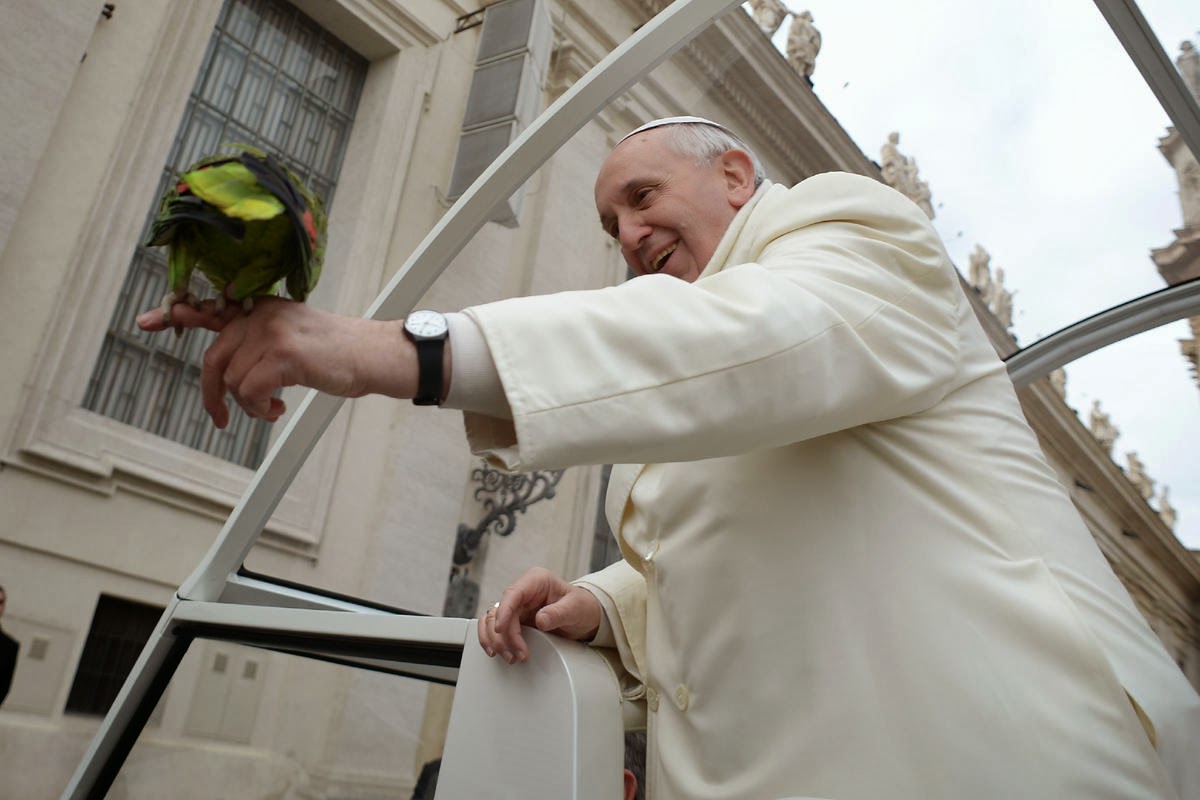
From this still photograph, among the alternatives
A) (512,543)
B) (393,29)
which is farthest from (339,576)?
(393,29)

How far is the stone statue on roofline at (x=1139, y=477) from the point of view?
5770mm

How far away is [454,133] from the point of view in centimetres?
687

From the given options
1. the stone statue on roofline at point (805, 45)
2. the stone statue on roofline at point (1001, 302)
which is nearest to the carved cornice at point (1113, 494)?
the stone statue on roofline at point (1001, 302)

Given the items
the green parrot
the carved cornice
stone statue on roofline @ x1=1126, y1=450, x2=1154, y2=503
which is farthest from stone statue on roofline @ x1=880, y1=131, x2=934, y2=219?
stone statue on roofline @ x1=1126, y1=450, x2=1154, y2=503

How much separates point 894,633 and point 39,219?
473 cm

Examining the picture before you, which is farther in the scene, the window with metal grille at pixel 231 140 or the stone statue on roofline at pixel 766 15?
the window with metal grille at pixel 231 140

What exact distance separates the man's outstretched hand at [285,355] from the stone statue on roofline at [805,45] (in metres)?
1.66

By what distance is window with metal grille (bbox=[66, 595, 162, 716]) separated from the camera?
4.42 meters

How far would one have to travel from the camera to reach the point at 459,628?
1.06 meters

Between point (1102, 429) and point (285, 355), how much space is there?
6071mm

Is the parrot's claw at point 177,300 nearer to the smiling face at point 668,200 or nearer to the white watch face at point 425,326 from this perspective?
the white watch face at point 425,326

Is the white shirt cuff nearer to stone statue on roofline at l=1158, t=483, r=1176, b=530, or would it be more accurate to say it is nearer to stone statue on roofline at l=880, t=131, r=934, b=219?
stone statue on roofline at l=880, t=131, r=934, b=219

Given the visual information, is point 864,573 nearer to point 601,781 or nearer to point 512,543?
point 601,781

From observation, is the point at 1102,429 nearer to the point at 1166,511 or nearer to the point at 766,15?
the point at 1166,511
